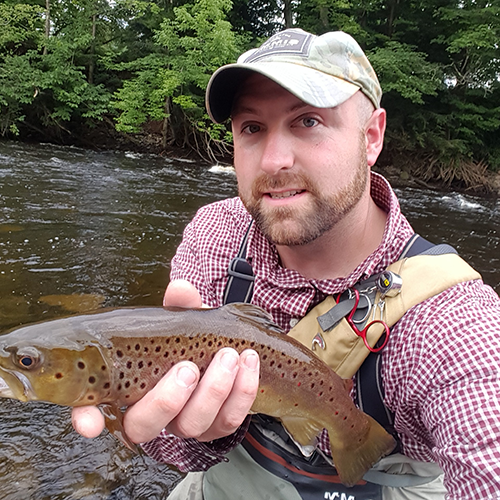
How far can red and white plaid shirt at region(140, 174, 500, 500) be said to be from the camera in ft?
3.70

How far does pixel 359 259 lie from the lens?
1.73 m

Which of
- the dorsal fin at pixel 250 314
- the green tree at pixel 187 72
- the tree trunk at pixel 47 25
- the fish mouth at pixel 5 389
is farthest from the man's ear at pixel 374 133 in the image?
the tree trunk at pixel 47 25

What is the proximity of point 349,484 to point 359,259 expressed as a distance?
833 mm

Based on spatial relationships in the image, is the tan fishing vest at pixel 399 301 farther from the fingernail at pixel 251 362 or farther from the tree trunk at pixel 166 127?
the tree trunk at pixel 166 127

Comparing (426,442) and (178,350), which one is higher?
(178,350)

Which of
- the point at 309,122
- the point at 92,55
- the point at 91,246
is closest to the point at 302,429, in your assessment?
the point at 309,122

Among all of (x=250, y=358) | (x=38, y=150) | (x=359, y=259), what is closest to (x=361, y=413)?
(x=250, y=358)

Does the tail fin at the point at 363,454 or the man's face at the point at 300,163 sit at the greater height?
the man's face at the point at 300,163

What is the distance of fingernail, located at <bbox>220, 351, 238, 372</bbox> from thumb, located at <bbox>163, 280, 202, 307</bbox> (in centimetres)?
28

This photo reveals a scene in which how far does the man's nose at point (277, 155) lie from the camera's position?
159 centimetres

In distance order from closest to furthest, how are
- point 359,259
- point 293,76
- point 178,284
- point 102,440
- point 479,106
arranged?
point 178,284, point 293,76, point 359,259, point 102,440, point 479,106

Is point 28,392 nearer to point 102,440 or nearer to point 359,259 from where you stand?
point 359,259

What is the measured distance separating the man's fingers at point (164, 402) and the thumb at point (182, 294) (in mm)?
251

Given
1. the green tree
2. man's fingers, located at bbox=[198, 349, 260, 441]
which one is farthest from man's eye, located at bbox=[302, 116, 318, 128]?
the green tree
